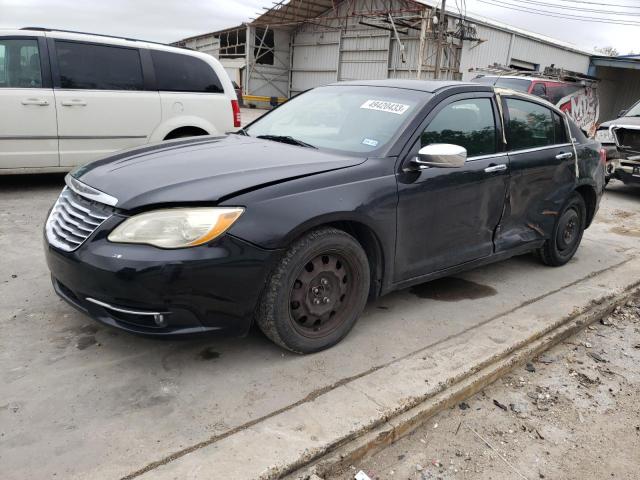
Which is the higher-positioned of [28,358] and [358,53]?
[358,53]

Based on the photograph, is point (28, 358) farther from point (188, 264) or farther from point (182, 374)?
point (188, 264)

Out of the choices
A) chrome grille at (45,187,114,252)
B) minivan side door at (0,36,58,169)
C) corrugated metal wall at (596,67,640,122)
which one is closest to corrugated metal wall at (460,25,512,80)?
corrugated metal wall at (596,67,640,122)

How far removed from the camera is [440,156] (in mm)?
3172

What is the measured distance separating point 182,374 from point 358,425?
98 centimetres

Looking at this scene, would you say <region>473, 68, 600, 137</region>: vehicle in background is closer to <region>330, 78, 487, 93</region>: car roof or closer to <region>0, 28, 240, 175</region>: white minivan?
<region>0, 28, 240, 175</region>: white minivan

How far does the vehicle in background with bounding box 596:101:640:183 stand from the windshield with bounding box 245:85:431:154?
6.91 metres

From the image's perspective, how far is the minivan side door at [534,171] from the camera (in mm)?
4101

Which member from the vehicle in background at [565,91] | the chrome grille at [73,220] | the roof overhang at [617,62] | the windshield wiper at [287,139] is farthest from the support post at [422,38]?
the chrome grille at [73,220]

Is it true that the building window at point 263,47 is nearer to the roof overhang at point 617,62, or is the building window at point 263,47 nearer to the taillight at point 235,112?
the roof overhang at point 617,62

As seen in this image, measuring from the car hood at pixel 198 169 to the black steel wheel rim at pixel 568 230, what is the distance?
2.54 meters

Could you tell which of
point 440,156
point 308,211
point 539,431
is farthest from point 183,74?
point 539,431

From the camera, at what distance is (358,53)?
82.3 ft

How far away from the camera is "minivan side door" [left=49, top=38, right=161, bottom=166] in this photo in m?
6.26

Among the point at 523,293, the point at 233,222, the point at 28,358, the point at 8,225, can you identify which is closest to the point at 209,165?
the point at 233,222
